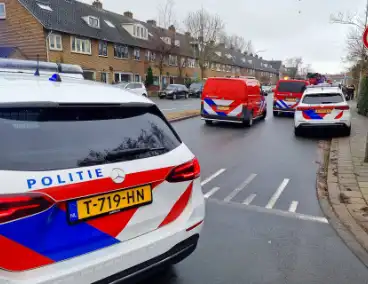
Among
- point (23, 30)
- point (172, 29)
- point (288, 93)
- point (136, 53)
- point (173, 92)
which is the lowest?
point (173, 92)

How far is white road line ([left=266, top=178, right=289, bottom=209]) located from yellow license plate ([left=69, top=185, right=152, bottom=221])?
3154 millimetres

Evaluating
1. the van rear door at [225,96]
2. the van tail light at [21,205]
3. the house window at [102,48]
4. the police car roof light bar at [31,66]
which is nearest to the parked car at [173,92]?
the house window at [102,48]

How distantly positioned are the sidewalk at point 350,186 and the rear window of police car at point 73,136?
289 cm

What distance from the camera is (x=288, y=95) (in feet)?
62.4

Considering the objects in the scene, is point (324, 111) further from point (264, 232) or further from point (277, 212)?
point (264, 232)

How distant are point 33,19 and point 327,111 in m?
26.5

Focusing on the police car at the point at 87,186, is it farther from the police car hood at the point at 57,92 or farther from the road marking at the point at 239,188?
the road marking at the point at 239,188

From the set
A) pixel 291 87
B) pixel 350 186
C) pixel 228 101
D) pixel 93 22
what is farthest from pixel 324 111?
pixel 93 22

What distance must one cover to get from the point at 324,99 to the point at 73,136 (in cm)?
1120

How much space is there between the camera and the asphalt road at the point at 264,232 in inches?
129

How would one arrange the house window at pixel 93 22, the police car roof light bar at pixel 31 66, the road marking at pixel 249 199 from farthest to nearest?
the house window at pixel 93 22 < the road marking at pixel 249 199 < the police car roof light bar at pixel 31 66

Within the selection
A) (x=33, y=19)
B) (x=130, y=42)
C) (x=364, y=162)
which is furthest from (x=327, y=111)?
(x=130, y=42)

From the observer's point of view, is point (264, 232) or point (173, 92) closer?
point (264, 232)

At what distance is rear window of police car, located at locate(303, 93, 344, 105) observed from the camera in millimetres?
11789
